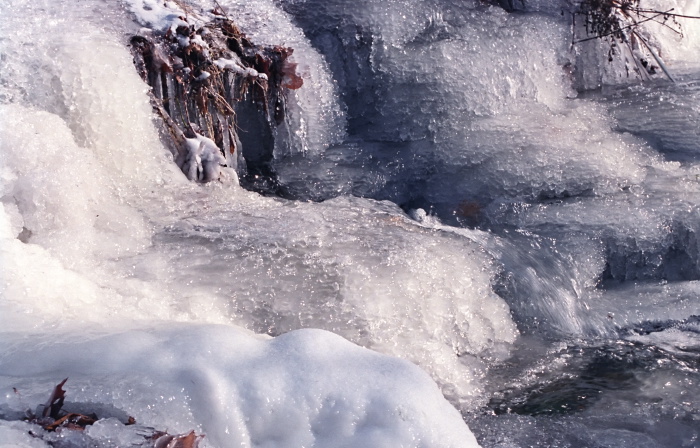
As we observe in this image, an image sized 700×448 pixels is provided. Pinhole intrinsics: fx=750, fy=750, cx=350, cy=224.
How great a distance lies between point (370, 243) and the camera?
3057 millimetres

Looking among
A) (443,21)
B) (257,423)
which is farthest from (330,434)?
(443,21)

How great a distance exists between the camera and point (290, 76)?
429 centimetres

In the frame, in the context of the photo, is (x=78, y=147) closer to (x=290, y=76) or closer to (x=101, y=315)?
(x=101, y=315)

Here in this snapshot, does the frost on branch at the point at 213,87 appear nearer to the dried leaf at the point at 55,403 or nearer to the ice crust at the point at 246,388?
the ice crust at the point at 246,388

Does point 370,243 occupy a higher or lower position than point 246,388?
lower

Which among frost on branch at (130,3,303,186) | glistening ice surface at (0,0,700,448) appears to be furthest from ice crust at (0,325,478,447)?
frost on branch at (130,3,303,186)

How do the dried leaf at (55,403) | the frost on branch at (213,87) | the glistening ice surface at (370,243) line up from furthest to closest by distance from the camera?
1. the frost on branch at (213,87)
2. the glistening ice surface at (370,243)
3. the dried leaf at (55,403)

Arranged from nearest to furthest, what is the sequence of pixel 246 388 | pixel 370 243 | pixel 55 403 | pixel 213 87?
1. pixel 55 403
2. pixel 246 388
3. pixel 370 243
4. pixel 213 87

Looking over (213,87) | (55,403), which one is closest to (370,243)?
(213,87)

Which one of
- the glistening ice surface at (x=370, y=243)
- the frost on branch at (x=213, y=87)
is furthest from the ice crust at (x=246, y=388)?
the frost on branch at (x=213, y=87)

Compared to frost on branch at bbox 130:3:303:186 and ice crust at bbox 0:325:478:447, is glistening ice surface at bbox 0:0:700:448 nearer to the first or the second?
ice crust at bbox 0:325:478:447

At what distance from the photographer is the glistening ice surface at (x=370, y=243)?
1.76 meters

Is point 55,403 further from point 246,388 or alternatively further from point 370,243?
point 370,243

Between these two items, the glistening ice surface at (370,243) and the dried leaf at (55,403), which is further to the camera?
the glistening ice surface at (370,243)
